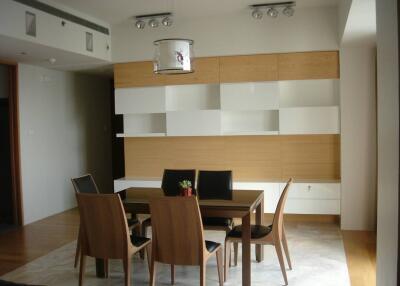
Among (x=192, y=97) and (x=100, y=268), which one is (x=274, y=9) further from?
(x=100, y=268)

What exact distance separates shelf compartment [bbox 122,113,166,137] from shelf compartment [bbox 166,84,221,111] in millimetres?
300

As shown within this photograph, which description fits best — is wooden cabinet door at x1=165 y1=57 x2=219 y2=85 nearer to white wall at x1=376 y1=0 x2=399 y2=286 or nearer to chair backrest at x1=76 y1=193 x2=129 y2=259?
chair backrest at x1=76 y1=193 x2=129 y2=259

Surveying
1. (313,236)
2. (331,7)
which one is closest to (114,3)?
(331,7)

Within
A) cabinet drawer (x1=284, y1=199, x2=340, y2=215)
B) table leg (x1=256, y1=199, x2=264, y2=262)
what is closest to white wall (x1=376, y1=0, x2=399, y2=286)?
table leg (x1=256, y1=199, x2=264, y2=262)

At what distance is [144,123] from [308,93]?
97.5 inches

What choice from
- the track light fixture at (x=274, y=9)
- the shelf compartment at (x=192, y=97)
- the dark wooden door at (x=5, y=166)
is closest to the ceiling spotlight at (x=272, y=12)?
the track light fixture at (x=274, y=9)

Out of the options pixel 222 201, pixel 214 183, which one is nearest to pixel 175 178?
pixel 214 183

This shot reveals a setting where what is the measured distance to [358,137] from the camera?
18.0 ft

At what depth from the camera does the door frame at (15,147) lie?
19.9 feet

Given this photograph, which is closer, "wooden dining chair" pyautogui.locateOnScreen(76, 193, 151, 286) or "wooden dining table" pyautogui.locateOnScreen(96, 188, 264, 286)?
"wooden dining chair" pyautogui.locateOnScreen(76, 193, 151, 286)

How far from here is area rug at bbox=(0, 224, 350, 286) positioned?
12.5ft

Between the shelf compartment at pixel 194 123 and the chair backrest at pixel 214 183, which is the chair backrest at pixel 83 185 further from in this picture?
the shelf compartment at pixel 194 123

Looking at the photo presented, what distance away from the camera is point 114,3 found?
208 inches

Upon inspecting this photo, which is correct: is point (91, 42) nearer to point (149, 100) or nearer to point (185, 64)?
point (149, 100)
